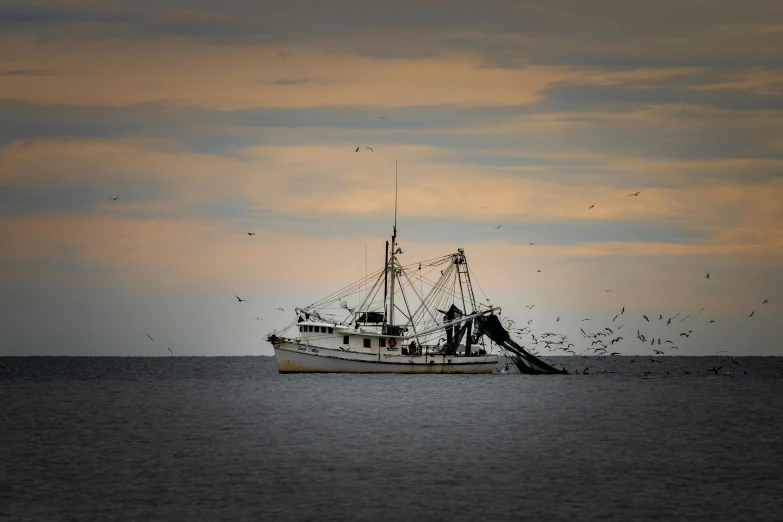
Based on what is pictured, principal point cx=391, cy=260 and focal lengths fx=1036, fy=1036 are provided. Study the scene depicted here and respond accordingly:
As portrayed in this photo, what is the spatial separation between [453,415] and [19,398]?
46733 mm

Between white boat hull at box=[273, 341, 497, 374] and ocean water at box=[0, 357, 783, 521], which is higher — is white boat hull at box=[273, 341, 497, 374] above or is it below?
above

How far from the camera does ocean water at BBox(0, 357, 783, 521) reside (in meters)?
32.8

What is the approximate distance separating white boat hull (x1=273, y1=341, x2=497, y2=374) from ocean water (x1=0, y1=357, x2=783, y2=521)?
1792 cm

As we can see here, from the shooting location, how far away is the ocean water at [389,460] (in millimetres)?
32750

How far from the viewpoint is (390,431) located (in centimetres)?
5869

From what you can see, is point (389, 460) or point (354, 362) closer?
point (389, 460)

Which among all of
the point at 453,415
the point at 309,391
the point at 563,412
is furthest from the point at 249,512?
the point at 309,391

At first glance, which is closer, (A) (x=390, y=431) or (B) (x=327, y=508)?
(B) (x=327, y=508)

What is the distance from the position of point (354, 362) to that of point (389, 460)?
202 feet

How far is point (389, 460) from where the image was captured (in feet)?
148

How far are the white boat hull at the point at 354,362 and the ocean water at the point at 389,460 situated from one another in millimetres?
17921

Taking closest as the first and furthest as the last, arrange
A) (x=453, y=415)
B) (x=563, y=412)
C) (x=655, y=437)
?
(x=655, y=437), (x=453, y=415), (x=563, y=412)

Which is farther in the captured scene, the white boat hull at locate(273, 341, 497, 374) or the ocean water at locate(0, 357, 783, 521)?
the white boat hull at locate(273, 341, 497, 374)

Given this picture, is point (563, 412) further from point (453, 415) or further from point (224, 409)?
point (224, 409)
